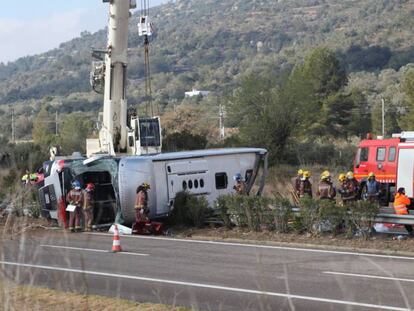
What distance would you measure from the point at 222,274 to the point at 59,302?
4.89 meters

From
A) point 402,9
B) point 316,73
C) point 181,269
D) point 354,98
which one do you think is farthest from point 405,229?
point 402,9

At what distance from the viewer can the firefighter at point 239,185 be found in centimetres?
2208

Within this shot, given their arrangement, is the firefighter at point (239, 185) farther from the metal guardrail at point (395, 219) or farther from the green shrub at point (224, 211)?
the metal guardrail at point (395, 219)

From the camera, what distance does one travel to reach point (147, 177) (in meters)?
22.2

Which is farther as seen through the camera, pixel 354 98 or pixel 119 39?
pixel 354 98

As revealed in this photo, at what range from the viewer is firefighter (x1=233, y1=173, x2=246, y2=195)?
72.4ft

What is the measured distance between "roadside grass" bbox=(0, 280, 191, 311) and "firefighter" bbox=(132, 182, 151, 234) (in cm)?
1002

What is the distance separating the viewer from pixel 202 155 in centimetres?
2300

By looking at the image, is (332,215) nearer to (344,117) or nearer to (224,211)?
(224,211)

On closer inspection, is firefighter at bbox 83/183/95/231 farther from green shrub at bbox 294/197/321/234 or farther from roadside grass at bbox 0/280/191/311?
roadside grass at bbox 0/280/191/311

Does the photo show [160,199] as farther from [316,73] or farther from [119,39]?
[316,73]

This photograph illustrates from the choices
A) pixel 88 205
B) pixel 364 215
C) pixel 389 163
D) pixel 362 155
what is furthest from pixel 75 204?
pixel 362 155

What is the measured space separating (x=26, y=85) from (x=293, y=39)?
221 feet

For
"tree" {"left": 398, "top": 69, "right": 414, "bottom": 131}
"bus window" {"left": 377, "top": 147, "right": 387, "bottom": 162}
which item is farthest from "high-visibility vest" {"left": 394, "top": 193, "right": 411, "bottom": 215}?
"tree" {"left": 398, "top": 69, "right": 414, "bottom": 131}
